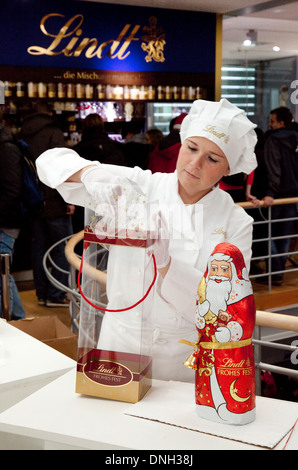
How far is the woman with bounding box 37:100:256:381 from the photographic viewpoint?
167 centimetres

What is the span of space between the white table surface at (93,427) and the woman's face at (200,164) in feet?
2.27

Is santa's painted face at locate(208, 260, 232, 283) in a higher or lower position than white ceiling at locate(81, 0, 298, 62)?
lower

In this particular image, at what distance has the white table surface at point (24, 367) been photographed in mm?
1720

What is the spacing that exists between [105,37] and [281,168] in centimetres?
297

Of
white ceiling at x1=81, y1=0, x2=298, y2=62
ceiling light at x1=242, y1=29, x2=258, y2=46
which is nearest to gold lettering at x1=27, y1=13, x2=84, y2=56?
white ceiling at x1=81, y1=0, x2=298, y2=62

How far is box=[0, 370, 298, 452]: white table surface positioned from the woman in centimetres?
32

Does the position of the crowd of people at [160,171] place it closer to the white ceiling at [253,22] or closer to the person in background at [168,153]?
the person in background at [168,153]

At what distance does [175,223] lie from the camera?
73.1 inches

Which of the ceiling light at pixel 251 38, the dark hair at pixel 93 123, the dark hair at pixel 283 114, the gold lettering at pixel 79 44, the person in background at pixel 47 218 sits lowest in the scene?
the person in background at pixel 47 218

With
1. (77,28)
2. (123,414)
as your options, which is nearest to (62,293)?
(77,28)

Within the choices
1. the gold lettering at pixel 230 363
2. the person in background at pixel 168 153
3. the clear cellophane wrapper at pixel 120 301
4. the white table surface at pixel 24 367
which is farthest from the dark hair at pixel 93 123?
the gold lettering at pixel 230 363

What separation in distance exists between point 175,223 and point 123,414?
2.28ft

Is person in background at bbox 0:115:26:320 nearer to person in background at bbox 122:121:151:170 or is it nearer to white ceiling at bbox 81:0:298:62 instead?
person in background at bbox 122:121:151:170
